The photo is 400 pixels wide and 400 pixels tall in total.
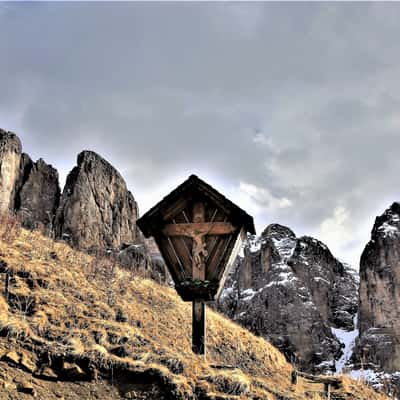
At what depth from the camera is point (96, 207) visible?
48125 millimetres

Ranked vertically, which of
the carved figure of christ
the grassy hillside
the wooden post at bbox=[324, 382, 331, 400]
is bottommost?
the wooden post at bbox=[324, 382, 331, 400]

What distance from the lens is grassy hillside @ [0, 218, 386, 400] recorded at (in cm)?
619

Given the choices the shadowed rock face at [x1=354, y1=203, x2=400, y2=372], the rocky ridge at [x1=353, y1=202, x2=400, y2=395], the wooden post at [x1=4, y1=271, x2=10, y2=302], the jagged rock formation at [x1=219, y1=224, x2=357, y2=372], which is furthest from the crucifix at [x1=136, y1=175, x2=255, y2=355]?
the shadowed rock face at [x1=354, y1=203, x2=400, y2=372]

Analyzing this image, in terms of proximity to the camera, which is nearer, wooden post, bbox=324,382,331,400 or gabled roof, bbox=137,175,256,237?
gabled roof, bbox=137,175,256,237

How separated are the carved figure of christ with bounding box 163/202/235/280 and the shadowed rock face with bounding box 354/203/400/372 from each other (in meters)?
66.7

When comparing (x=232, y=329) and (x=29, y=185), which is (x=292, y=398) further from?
(x=29, y=185)

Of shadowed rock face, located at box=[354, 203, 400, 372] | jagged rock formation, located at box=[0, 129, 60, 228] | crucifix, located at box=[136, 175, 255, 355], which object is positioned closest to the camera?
crucifix, located at box=[136, 175, 255, 355]

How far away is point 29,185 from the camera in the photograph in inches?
1870

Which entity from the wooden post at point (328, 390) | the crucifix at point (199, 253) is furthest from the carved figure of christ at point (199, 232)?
the wooden post at point (328, 390)

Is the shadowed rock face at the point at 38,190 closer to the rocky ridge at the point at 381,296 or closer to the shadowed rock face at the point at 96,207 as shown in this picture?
the shadowed rock face at the point at 96,207

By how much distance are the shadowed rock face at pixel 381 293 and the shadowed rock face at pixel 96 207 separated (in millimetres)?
37808

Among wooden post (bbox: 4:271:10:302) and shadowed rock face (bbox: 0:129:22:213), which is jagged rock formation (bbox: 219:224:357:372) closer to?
shadowed rock face (bbox: 0:129:22:213)

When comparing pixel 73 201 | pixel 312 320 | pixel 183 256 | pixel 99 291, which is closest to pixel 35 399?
pixel 183 256

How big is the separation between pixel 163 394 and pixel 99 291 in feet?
22.0
